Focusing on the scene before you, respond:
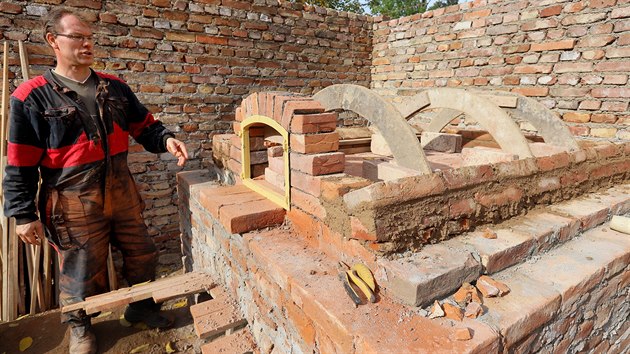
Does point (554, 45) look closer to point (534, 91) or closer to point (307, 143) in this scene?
point (534, 91)

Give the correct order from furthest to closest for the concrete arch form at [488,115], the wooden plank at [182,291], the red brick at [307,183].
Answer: the wooden plank at [182,291] < the concrete arch form at [488,115] < the red brick at [307,183]

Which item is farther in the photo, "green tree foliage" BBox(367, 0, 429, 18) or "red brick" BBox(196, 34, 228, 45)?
"green tree foliage" BBox(367, 0, 429, 18)

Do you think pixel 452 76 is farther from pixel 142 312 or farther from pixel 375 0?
pixel 375 0

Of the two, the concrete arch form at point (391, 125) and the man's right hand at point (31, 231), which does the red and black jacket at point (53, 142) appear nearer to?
the man's right hand at point (31, 231)

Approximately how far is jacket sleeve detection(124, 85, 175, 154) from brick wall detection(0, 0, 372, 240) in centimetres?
156

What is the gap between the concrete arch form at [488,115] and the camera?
2.38 metres

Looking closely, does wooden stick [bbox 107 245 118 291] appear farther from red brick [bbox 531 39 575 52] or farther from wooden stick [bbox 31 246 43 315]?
red brick [bbox 531 39 575 52]

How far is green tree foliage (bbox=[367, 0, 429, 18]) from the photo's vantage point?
21.7 meters

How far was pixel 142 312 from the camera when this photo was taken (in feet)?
9.98

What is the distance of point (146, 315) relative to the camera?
3.03 metres

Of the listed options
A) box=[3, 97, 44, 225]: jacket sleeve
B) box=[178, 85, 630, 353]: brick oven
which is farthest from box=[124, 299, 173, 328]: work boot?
box=[3, 97, 44, 225]: jacket sleeve

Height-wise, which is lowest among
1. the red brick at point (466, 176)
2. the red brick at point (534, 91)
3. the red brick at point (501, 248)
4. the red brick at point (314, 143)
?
the red brick at point (501, 248)

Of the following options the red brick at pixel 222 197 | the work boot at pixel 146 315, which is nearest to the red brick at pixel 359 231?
the red brick at pixel 222 197

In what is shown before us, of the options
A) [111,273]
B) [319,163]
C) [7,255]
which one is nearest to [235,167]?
[319,163]
